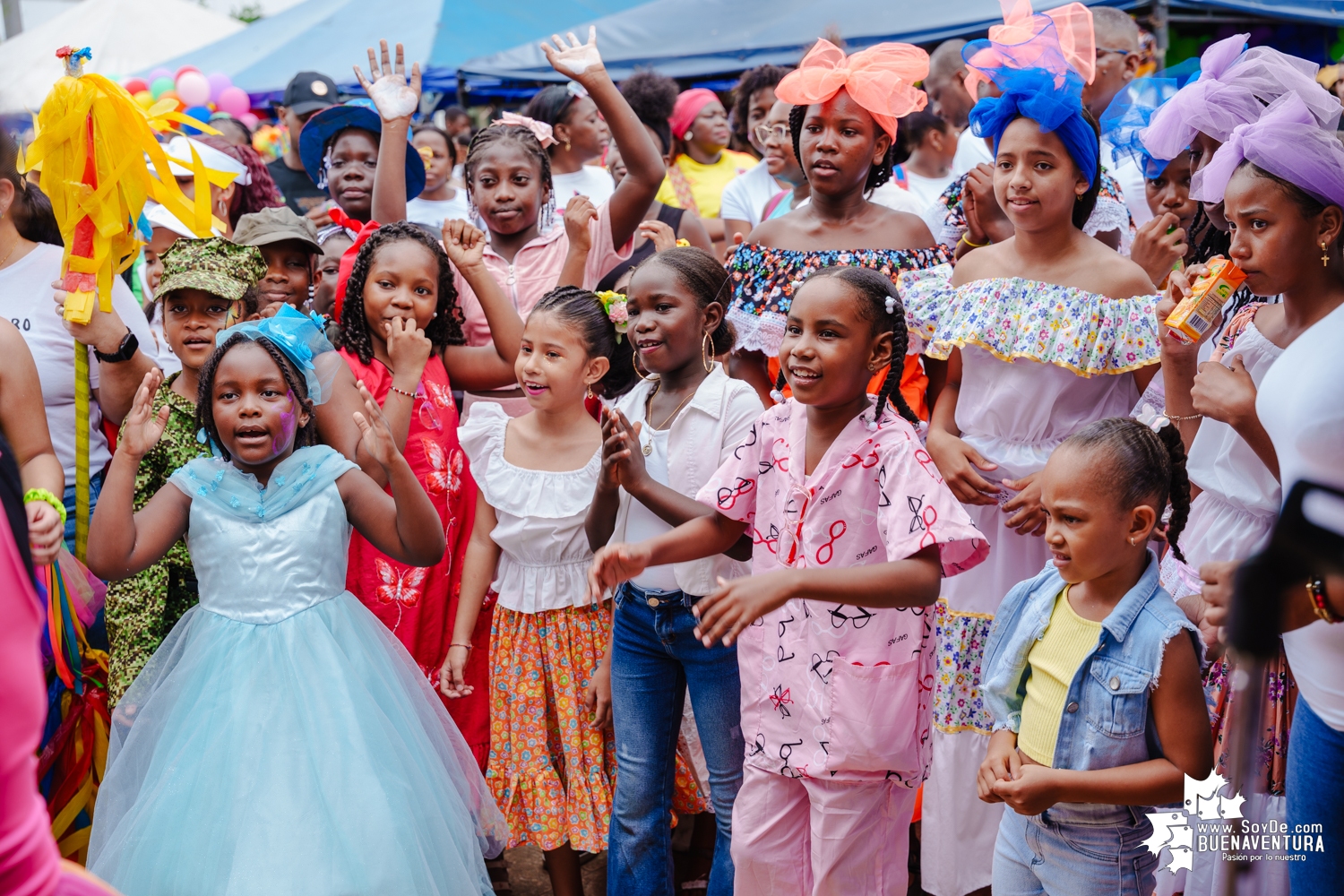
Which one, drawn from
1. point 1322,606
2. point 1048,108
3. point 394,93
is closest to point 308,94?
point 394,93

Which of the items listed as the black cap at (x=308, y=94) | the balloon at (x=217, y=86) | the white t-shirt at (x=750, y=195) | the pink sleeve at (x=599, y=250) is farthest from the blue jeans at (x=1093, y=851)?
the balloon at (x=217, y=86)

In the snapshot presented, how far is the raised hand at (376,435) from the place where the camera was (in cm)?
309

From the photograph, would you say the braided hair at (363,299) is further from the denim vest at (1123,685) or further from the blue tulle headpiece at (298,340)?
the denim vest at (1123,685)

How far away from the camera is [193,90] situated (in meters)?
11.8

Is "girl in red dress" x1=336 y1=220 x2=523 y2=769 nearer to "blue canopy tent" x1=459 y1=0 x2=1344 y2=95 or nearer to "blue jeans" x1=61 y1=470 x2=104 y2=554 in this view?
"blue jeans" x1=61 y1=470 x2=104 y2=554

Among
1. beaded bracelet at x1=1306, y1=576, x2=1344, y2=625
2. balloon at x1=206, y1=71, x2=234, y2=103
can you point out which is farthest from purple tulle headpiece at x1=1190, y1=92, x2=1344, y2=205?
balloon at x1=206, y1=71, x2=234, y2=103

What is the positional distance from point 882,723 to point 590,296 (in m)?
1.60

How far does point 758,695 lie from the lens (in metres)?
2.80

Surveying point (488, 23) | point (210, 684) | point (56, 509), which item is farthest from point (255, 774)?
point (488, 23)

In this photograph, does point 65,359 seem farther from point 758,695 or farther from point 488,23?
point 488,23

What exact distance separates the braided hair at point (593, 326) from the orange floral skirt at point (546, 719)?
0.73 meters

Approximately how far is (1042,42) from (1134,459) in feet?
4.51

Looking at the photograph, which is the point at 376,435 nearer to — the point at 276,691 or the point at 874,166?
the point at 276,691

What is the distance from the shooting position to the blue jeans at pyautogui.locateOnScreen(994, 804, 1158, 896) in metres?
2.38
